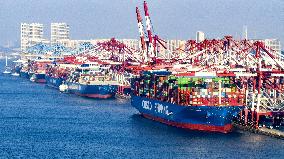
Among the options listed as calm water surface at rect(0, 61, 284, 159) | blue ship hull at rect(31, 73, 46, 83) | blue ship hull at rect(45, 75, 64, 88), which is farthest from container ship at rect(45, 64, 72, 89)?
calm water surface at rect(0, 61, 284, 159)

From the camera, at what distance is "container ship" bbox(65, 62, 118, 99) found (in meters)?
95.0

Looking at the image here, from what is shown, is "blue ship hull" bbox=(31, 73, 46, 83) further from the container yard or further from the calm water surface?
the calm water surface

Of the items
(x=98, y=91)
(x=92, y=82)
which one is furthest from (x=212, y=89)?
(x=92, y=82)

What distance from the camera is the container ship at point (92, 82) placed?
95.0m

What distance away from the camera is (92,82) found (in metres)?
97.0

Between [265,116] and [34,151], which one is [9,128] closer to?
[34,151]

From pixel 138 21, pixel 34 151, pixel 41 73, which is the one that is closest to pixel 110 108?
pixel 138 21

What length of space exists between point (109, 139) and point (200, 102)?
28.5 ft

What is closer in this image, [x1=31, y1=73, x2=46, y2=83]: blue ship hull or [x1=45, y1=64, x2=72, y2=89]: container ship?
[x1=45, y1=64, x2=72, y2=89]: container ship

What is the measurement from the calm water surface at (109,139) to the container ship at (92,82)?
66.4 feet

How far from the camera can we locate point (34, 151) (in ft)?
157

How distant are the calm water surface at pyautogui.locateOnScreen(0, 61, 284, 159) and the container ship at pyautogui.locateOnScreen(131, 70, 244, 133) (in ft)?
4.08

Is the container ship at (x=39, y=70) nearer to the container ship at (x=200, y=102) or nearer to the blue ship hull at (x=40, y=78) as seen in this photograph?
the blue ship hull at (x=40, y=78)

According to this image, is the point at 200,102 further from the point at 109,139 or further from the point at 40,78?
the point at 40,78
